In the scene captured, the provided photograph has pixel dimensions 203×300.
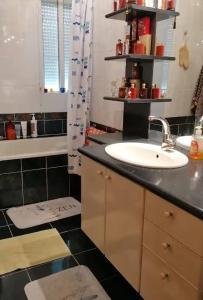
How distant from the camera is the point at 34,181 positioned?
266 centimetres

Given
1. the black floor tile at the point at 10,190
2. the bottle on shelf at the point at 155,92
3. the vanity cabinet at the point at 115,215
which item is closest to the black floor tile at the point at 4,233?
the black floor tile at the point at 10,190

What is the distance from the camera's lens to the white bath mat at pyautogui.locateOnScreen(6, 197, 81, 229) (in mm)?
2379

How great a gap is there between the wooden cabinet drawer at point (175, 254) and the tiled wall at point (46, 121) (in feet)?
7.18

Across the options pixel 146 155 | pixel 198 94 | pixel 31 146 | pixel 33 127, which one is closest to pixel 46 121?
pixel 33 127

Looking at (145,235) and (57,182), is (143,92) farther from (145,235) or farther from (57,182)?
(57,182)

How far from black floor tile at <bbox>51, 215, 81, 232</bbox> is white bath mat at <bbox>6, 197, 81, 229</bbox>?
0.18 feet

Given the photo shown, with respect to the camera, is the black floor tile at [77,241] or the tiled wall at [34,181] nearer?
the black floor tile at [77,241]

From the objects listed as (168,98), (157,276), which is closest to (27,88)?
Answer: (168,98)

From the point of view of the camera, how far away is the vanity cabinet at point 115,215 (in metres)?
1.40

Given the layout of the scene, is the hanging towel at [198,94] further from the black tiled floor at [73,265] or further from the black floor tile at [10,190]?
the black floor tile at [10,190]

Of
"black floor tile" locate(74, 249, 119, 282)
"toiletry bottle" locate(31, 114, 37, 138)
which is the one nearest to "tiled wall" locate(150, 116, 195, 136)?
"black floor tile" locate(74, 249, 119, 282)

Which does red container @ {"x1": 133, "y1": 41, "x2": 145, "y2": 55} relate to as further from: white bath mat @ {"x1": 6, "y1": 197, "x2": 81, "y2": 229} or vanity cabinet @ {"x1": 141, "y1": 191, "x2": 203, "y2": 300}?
white bath mat @ {"x1": 6, "y1": 197, "x2": 81, "y2": 229}

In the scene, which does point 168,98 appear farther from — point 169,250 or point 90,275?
point 90,275

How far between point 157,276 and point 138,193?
1.34 feet
